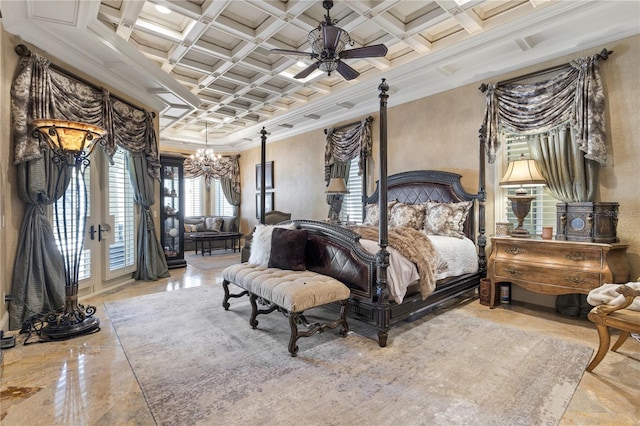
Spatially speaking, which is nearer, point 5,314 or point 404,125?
point 5,314

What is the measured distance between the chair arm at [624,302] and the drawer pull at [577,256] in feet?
3.34

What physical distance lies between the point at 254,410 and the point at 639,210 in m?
4.06

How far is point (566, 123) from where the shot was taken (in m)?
3.54

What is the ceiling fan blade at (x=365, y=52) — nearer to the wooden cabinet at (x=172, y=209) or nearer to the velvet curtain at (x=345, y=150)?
the velvet curtain at (x=345, y=150)

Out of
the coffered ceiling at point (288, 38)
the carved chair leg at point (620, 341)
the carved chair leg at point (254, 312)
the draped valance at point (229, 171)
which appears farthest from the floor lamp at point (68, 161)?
the draped valance at point (229, 171)

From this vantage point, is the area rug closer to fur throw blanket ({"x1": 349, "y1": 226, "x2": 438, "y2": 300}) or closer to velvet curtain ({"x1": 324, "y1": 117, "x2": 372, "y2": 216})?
fur throw blanket ({"x1": 349, "y1": 226, "x2": 438, "y2": 300})

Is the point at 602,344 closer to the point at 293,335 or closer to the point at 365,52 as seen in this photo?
the point at 293,335

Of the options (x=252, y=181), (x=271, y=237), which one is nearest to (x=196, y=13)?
(x=271, y=237)

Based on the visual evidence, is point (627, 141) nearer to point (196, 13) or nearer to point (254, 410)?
point (254, 410)

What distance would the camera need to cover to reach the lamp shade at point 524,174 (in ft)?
11.6

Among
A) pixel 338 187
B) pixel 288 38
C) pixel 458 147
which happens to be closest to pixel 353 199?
pixel 338 187

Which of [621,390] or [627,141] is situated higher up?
[627,141]

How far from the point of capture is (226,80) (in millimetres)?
5434

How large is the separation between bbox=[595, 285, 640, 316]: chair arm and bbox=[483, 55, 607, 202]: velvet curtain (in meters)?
1.71
